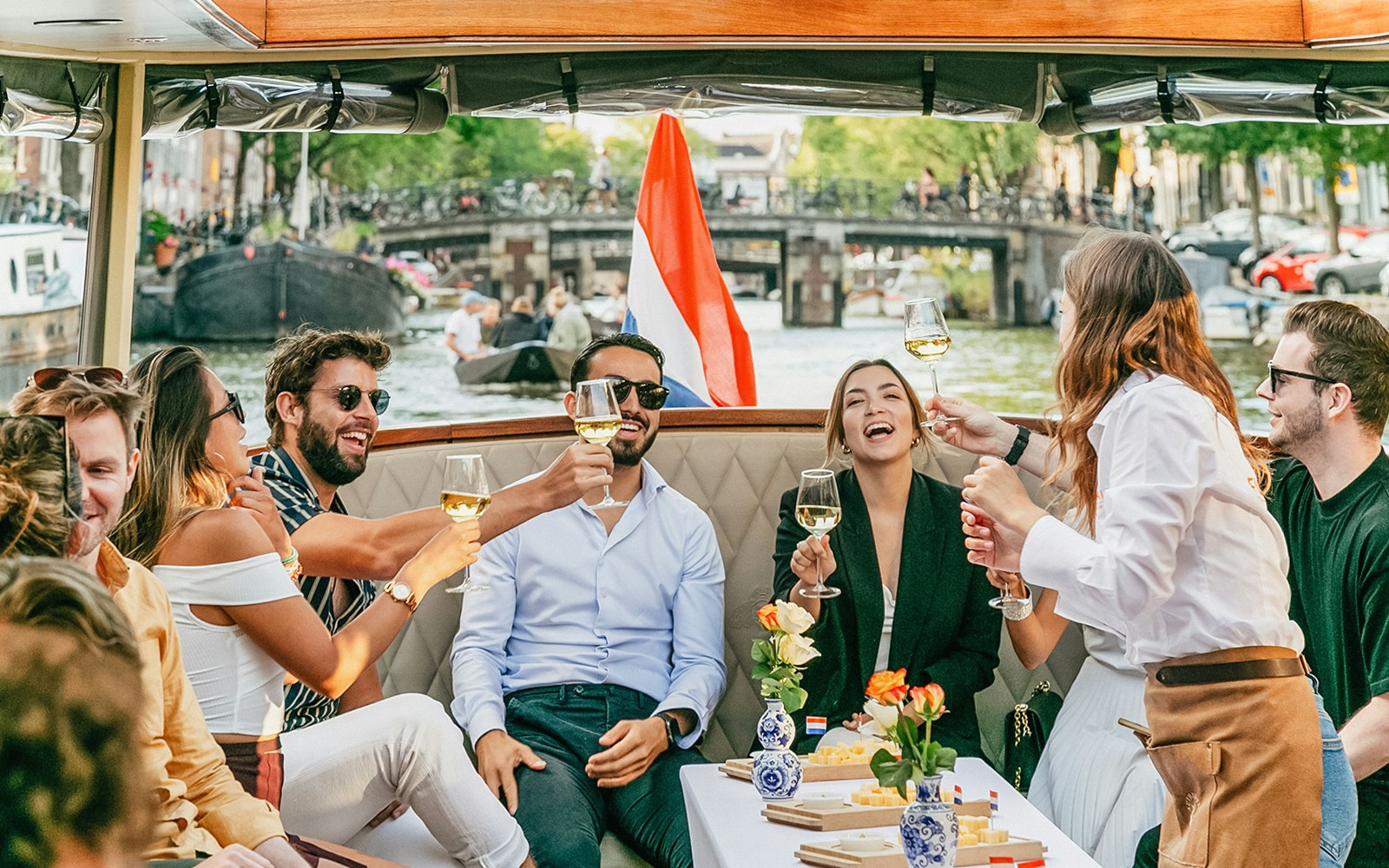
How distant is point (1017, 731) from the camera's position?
10.5 feet

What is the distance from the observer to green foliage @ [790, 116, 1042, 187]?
23.1 meters

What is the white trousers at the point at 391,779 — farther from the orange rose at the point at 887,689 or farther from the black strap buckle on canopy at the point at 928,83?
the black strap buckle on canopy at the point at 928,83

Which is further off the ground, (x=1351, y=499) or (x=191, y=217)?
(x=191, y=217)

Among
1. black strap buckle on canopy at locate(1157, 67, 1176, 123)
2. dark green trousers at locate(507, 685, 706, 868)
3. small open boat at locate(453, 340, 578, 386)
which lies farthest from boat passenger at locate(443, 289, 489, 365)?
dark green trousers at locate(507, 685, 706, 868)

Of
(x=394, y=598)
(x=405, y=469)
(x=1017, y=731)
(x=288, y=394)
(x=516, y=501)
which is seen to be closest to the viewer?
(x=394, y=598)

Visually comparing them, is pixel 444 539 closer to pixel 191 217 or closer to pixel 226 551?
pixel 226 551

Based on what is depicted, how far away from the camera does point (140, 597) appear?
1931 mm

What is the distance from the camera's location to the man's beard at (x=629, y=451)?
11.2ft

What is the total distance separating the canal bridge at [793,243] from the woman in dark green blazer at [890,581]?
814 inches

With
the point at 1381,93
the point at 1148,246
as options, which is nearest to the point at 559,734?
the point at 1148,246

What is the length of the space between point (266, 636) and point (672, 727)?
45.4 inches

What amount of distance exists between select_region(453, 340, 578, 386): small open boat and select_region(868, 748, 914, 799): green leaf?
19950 mm

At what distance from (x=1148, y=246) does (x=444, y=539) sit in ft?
4.53

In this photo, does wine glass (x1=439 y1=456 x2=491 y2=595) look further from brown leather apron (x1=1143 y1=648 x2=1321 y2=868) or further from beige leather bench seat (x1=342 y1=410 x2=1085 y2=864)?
brown leather apron (x1=1143 y1=648 x2=1321 y2=868)
